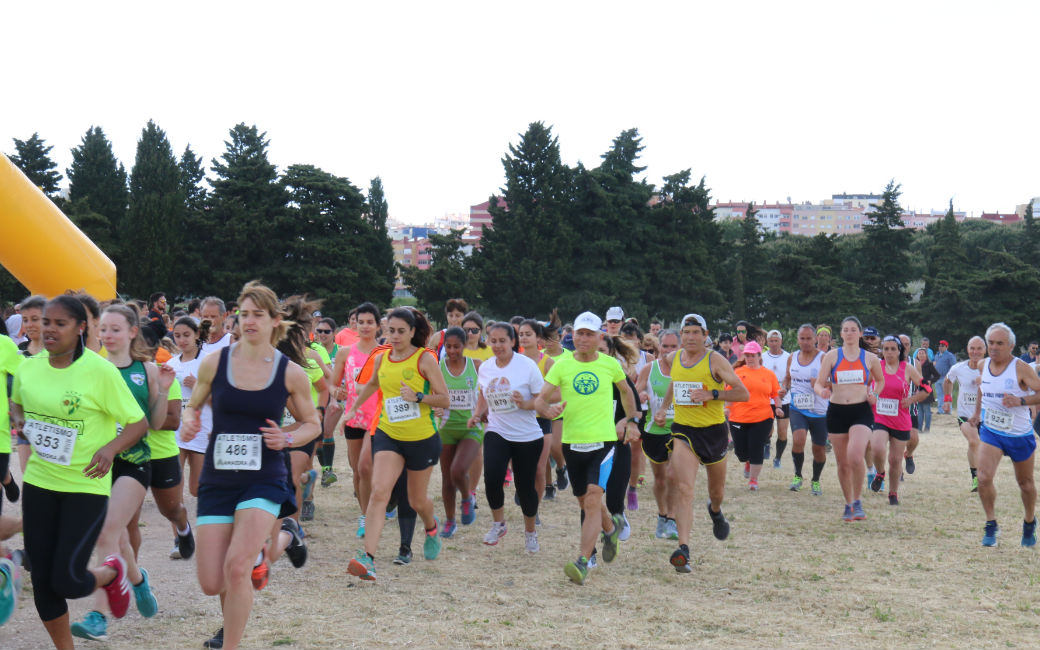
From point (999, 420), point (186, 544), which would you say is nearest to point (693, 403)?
point (999, 420)

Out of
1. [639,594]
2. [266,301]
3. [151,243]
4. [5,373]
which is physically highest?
[151,243]

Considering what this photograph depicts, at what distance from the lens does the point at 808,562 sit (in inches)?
320

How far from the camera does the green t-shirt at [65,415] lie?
4.74 metres

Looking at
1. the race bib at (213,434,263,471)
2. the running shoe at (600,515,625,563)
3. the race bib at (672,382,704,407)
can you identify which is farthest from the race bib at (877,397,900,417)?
the race bib at (213,434,263,471)

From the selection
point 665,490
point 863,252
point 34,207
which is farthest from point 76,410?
point 863,252

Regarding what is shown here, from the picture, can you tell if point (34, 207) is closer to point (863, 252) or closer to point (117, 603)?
point (117, 603)

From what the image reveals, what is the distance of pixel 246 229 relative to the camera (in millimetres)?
48750

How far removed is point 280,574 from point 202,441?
A: 4.27ft

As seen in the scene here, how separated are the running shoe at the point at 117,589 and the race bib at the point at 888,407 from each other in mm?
8756

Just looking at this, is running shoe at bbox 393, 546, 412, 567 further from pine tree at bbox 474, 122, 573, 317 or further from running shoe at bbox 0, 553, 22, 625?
pine tree at bbox 474, 122, 573, 317

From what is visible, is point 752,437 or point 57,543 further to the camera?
point 752,437

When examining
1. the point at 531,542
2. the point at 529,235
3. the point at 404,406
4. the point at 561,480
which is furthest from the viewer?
the point at 529,235

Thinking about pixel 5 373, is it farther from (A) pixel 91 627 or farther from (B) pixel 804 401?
(B) pixel 804 401

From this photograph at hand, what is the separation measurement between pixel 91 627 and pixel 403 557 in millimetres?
2731
